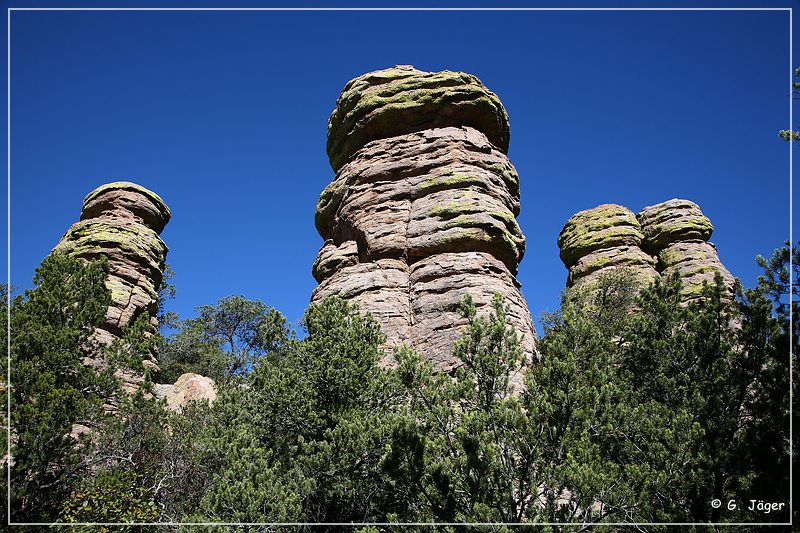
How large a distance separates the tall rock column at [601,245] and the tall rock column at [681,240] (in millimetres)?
835

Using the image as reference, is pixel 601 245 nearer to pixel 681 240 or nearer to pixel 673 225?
pixel 673 225

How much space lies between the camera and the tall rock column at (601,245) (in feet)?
136

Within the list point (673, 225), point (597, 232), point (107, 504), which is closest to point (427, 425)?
point (107, 504)

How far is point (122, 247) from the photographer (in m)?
27.7

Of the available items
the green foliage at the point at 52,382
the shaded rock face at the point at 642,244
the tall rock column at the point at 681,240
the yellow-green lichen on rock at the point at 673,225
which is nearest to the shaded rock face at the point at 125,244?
the green foliage at the point at 52,382

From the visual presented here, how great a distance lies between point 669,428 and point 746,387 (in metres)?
2.15

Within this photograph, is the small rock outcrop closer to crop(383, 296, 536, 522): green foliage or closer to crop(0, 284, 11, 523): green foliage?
crop(0, 284, 11, 523): green foliage

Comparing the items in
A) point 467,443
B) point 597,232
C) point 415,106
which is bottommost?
point 467,443

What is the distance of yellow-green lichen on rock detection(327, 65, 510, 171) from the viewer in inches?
1006

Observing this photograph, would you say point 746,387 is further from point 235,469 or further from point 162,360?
point 162,360

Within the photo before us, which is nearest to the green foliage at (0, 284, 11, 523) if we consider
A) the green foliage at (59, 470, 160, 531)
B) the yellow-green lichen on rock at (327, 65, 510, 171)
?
the green foliage at (59, 470, 160, 531)

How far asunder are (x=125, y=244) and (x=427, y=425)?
2155 cm

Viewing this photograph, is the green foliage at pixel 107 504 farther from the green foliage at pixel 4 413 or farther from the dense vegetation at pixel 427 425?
the green foliage at pixel 4 413

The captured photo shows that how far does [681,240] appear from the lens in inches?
1658
